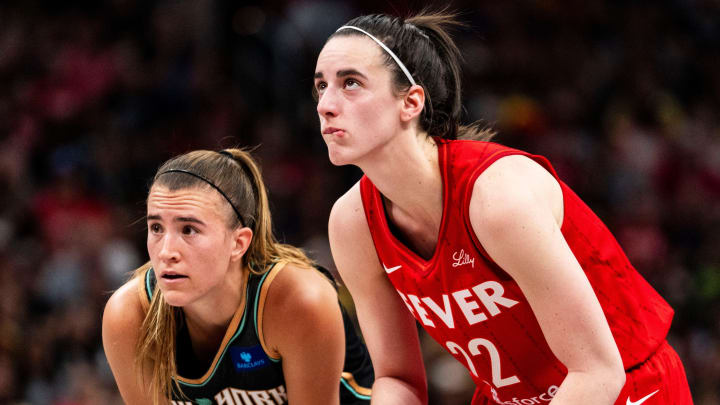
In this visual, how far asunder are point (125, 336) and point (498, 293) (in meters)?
1.15

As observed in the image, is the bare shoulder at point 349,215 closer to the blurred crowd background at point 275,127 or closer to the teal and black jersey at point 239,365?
the teal and black jersey at point 239,365

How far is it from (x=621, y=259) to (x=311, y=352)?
0.92 metres

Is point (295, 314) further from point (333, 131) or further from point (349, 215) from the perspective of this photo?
point (333, 131)

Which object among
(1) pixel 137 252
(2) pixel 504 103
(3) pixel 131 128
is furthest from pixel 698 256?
(3) pixel 131 128

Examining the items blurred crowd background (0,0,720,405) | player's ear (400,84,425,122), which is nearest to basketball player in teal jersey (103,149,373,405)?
player's ear (400,84,425,122)

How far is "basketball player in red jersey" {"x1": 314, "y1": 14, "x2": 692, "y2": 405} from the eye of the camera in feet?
6.32

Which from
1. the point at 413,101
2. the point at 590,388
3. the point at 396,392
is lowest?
the point at 590,388

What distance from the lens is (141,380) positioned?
259 cm

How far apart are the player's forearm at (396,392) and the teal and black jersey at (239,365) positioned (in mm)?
345

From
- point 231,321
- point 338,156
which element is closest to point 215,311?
point 231,321

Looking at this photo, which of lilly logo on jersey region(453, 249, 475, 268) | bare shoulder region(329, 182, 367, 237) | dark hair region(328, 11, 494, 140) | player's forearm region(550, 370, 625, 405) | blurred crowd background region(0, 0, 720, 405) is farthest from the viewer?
blurred crowd background region(0, 0, 720, 405)

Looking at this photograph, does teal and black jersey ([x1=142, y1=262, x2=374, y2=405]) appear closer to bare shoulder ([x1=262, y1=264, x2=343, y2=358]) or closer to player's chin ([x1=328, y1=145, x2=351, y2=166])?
bare shoulder ([x1=262, y1=264, x2=343, y2=358])

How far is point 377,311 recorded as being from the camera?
7.99ft

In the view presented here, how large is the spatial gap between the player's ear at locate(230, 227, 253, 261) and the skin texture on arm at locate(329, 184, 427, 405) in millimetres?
270
